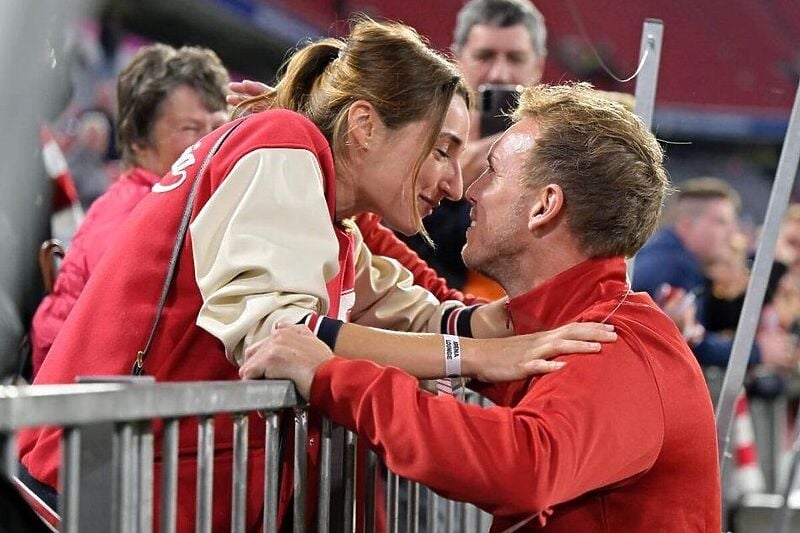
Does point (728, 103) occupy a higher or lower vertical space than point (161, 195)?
lower

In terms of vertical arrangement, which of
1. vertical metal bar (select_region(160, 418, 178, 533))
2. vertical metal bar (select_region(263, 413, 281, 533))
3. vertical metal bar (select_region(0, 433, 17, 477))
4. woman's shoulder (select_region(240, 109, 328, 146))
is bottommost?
vertical metal bar (select_region(263, 413, 281, 533))

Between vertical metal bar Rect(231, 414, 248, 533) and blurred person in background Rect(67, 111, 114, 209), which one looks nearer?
vertical metal bar Rect(231, 414, 248, 533)

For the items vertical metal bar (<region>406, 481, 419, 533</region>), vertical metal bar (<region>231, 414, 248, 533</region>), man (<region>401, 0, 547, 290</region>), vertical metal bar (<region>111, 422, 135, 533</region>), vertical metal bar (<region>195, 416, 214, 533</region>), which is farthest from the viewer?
man (<region>401, 0, 547, 290</region>)

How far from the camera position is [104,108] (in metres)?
6.89

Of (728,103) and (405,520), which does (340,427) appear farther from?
(728,103)

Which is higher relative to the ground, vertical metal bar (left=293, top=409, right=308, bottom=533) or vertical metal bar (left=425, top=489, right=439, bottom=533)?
vertical metal bar (left=293, top=409, right=308, bottom=533)

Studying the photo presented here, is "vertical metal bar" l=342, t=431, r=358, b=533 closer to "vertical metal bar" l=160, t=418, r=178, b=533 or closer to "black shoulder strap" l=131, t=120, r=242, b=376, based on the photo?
"black shoulder strap" l=131, t=120, r=242, b=376

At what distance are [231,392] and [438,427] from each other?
0.35 meters

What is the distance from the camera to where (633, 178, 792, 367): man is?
13.7 ft

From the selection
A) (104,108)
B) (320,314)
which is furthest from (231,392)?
(104,108)

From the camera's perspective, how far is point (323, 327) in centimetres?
223

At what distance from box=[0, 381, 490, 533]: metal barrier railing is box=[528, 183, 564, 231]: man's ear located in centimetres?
52

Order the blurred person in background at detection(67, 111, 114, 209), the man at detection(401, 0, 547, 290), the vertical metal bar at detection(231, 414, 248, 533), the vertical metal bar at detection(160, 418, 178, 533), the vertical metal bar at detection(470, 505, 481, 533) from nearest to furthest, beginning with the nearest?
the vertical metal bar at detection(160, 418, 178, 533)
the vertical metal bar at detection(231, 414, 248, 533)
the vertical metal bar at detection(470, 505, 481, 533)
the man at detection(401, 0, 547, 290)
the blurred person in background at detection(67, 111, 114, 209)

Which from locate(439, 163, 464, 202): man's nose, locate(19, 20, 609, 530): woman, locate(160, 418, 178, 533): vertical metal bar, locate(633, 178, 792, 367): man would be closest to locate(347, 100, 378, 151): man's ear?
locate(19, 20, 609, 530): woman
